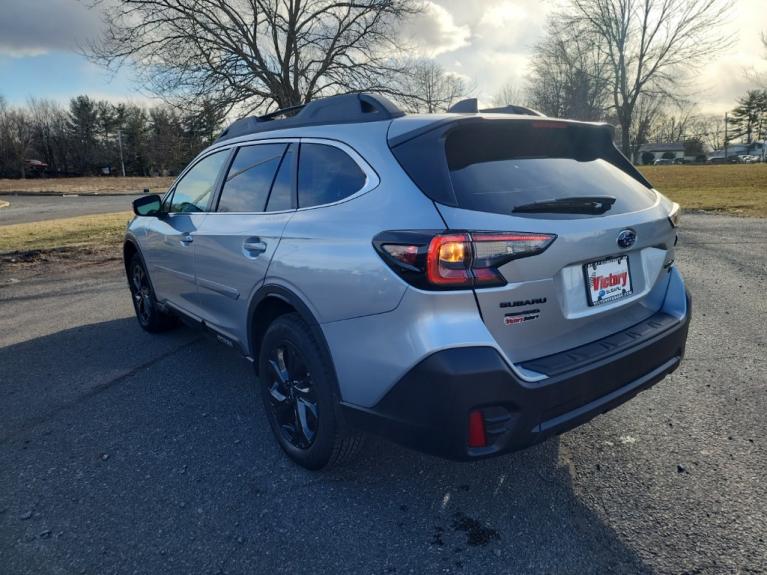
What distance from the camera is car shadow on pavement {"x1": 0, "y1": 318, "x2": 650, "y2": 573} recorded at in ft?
7.03

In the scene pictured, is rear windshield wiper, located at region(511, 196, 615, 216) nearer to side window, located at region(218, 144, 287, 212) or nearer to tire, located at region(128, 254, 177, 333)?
side window, located at region(218, 144, 287, 212)

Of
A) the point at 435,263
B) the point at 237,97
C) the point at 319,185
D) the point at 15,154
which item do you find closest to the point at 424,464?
the point at 435,263

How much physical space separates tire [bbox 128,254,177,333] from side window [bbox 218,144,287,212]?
6.11ft

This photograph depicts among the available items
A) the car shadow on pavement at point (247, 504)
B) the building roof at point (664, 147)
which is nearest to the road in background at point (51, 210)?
the car shadow on pavement at point (247, 504)

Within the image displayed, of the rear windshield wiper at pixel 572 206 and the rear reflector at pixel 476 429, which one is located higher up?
the rear windshield wiper at pixel 572 206

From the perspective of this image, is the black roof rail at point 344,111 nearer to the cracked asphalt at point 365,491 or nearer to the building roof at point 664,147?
the cracked asphalt at point 365,491

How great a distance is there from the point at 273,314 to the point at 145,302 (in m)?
2.88

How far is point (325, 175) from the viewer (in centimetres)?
268

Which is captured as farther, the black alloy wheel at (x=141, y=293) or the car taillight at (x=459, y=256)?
the black alloy wheel at (x=141, y=293)

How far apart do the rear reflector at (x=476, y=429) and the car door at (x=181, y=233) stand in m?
2.52

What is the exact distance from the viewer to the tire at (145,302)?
16.5 feet

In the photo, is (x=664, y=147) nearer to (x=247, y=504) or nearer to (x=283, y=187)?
(x=283, y=187)

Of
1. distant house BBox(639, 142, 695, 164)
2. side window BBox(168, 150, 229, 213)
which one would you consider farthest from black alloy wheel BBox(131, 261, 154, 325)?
distant house BBox(639, 142, 695, 164)

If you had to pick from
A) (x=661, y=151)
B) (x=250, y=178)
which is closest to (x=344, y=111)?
(x=250, y=178)
